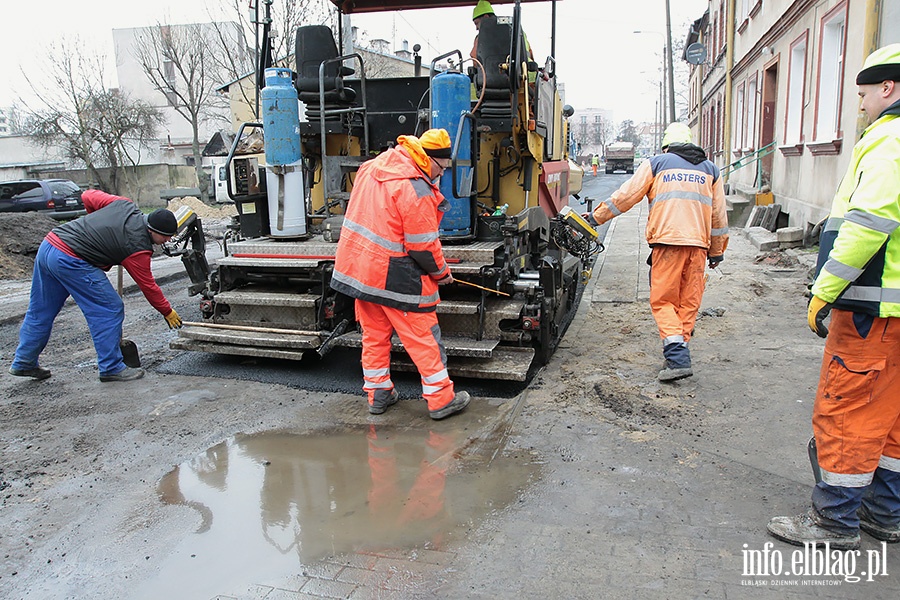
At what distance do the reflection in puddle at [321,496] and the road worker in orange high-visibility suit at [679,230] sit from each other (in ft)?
5.42

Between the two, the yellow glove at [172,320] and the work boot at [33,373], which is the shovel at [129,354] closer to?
the yellow glove at [172,320]

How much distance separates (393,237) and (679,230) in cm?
197

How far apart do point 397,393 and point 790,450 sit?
2.38 m

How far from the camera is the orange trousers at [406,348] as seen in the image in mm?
4055

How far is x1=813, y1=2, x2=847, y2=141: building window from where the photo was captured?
31.5ft

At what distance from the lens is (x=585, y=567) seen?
2547 millimetres

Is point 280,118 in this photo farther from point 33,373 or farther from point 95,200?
point 33,373

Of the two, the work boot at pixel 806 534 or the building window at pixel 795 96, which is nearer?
the work boot at pixel 806 534

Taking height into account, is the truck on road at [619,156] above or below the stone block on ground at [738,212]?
above

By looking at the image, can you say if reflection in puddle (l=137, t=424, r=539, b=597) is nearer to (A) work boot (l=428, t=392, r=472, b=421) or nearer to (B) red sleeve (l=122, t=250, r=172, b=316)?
(A) work boot (l=428, t=392, r=472, b=421)

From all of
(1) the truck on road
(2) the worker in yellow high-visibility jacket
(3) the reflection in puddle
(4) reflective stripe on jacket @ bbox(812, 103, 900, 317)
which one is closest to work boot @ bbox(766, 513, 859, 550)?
(2) the worker in yellow high-visibility jacket

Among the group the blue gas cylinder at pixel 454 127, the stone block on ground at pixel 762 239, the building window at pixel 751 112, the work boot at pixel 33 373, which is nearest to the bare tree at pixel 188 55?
the building window at pixel 751 112

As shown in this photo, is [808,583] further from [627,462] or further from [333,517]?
[333,517]

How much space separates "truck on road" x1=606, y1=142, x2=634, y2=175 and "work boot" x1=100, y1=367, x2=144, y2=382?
38.9m
